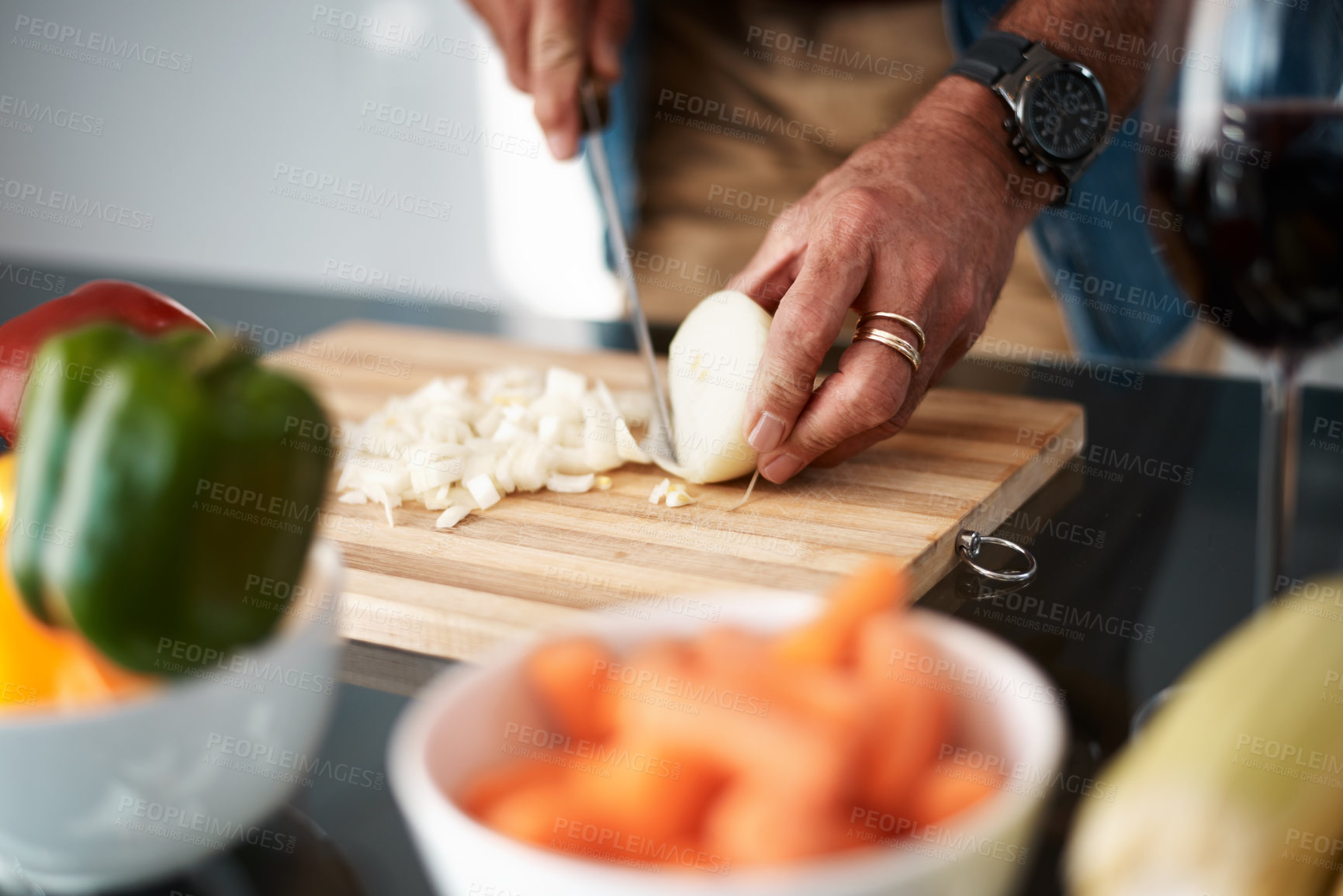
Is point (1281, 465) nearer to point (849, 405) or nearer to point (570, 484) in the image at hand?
point (849, 405)

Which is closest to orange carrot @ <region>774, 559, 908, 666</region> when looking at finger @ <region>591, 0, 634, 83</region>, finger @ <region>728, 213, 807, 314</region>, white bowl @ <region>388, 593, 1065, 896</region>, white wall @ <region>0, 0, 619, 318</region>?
white bowl @ <region>388, 593, 1065, 896</region>

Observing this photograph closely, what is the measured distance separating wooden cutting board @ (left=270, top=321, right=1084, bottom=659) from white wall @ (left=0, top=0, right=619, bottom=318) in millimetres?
2376

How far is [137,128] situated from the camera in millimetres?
3469

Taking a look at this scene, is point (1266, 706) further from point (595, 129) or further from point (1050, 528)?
point (595, 129)

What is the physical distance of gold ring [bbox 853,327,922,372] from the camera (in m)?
1.04

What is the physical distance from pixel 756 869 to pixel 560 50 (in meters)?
1.25

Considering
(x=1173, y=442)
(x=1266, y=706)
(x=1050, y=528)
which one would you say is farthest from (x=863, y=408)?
(x=1266, y=706)

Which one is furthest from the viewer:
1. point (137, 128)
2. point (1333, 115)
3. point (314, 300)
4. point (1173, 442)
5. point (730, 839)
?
point (137, 128)

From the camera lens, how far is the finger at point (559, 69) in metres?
1.42

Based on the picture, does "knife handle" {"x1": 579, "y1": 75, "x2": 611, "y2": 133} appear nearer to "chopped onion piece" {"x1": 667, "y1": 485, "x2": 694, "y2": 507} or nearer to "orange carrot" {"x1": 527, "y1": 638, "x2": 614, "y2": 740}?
"chopped onion piece" {"x1": 667, "y1": 485, "x2": 694, "y2": 507}

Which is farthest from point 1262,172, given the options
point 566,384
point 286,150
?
point 286,150

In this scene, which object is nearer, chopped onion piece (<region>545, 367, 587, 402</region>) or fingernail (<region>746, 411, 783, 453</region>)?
fingernail (<region>746, 411, 783, 453</region>)

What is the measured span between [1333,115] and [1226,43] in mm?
60

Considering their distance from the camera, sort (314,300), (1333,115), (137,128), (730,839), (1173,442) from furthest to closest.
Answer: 1. (137,128)
2. (314,300)
3. (1173,442)
4. (1333,115)
5. (730,839)
